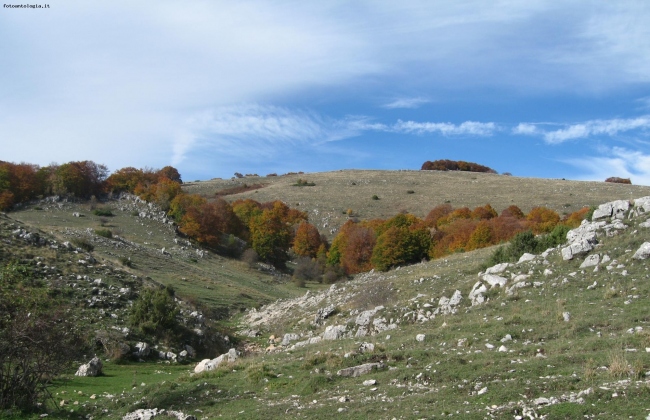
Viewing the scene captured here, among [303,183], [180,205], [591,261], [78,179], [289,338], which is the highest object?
[303,183]

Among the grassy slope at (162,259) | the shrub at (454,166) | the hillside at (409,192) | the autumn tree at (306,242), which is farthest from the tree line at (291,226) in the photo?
the shrub at (454,166)

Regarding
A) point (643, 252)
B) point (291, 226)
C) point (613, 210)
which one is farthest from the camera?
point (291, 226)

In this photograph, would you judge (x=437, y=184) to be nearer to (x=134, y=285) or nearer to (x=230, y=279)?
(x=230, y=279)

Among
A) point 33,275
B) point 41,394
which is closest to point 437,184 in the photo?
point 33,275

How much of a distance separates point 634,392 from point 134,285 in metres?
26.0

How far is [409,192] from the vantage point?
109875 millimetres

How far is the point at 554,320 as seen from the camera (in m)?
15.4

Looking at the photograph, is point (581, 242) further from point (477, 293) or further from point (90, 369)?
point (90, 369)

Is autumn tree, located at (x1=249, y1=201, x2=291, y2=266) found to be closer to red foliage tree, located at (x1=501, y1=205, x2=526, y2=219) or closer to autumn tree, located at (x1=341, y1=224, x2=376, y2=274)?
autumn tree, located at (x1=341, y1=224, x2=376, y2=274)

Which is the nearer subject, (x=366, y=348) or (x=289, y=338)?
(x=366, y=348)

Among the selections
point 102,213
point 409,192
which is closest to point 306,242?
point 102,213

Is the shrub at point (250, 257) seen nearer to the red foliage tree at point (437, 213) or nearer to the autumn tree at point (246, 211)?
the autumn tree at point (246, 211)

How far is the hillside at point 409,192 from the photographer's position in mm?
94188

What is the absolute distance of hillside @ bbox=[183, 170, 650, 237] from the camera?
9419 cm
